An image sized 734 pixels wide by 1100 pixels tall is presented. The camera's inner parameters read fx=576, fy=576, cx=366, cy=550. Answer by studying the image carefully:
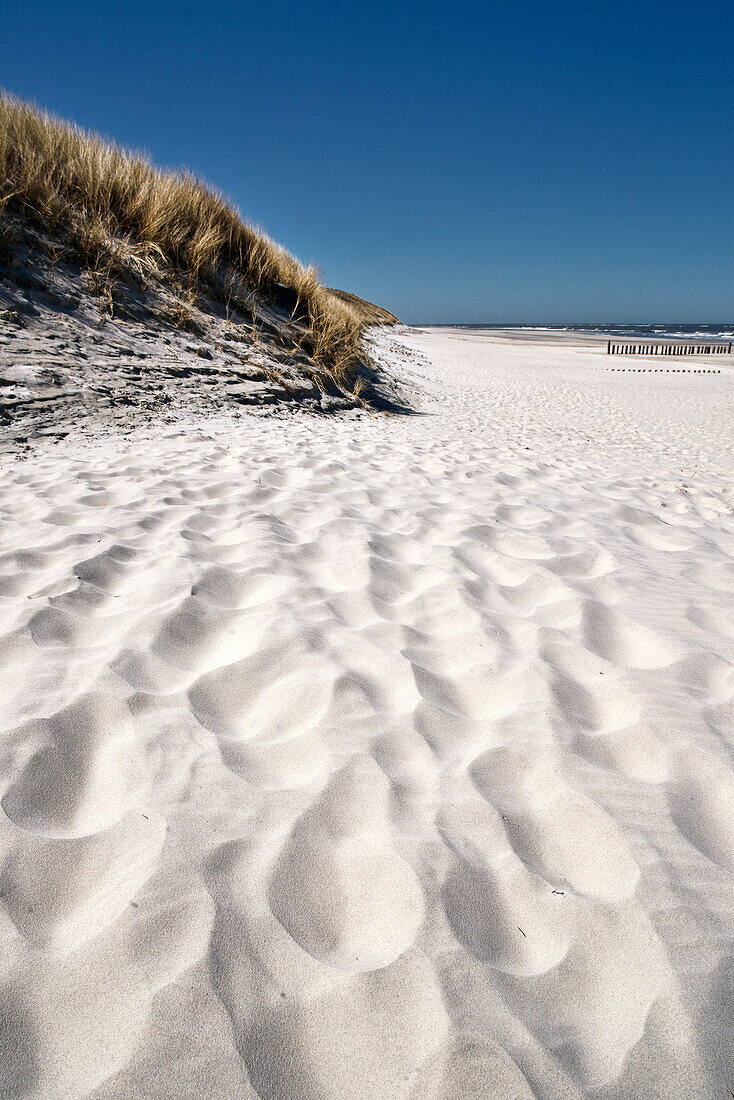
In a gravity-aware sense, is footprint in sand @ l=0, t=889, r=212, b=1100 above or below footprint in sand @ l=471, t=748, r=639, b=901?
above

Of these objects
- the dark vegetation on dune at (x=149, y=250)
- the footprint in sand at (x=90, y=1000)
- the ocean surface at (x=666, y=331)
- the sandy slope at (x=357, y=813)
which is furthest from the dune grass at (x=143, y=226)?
the ocean surface at (x=666, y=331)

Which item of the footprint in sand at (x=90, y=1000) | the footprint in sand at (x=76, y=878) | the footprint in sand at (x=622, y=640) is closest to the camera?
the footprint in sand at (x=90, y=1000)

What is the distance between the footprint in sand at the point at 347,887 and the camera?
105cm

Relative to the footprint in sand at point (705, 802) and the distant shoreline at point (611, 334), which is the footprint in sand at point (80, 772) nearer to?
the footprint in sand at point (705, 802)

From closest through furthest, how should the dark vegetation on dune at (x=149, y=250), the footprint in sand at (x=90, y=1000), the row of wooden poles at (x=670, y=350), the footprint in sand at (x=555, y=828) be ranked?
the footprint in sand at (x=90, y=1000) < the footprint in sand at (x=555, y=828) < the dark vegetation on dune at (x=149, y=250) < the row of wooden poles at (x=670, y=350)

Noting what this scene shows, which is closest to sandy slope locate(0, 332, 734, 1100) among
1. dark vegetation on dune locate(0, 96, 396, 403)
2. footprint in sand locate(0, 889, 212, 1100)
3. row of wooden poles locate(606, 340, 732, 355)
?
footprint in sand locate(0, 889, 212, 1100)

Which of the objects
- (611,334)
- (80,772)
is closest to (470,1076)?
(80,772)

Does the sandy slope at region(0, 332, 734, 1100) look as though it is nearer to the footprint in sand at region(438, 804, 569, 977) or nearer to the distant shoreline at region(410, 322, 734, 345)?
the footprint in sand at region(438, 804, 569, 977)

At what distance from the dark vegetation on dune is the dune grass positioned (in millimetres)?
16

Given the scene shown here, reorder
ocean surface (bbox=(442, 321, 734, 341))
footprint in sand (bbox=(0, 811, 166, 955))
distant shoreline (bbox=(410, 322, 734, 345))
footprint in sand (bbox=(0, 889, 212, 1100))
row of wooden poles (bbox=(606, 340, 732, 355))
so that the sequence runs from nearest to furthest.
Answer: footprint in sand (bbox=(0, 889, 212, 1100)) < footprint in sand (bbox=(0, 811, 166, 955)) < row of wooden poles (bbox=(606, 340, 732, 355)) < distant shoreline (bbox=(410, 322, 734, 345)) < ocean surface (bbox=(442, 321, 734, 341))

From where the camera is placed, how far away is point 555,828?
131 centimetres

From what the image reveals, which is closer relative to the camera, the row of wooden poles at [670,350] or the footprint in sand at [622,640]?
the footprint in sand at [622,640]

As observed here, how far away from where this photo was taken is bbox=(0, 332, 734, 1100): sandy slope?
0.90 m

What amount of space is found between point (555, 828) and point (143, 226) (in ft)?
27.4
